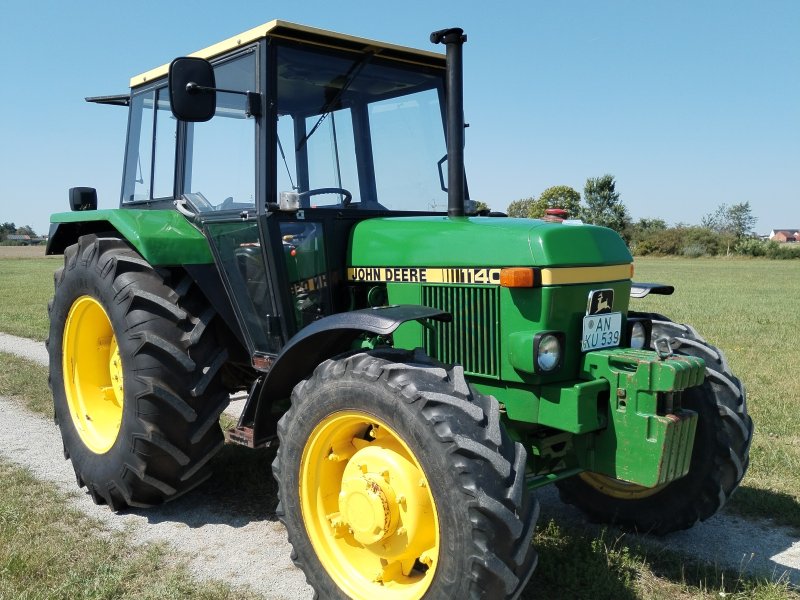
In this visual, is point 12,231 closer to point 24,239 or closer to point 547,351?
point 24,239

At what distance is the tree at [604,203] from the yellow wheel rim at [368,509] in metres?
62.6

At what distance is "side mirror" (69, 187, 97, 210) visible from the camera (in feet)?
18.2

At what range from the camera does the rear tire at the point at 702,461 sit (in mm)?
3662

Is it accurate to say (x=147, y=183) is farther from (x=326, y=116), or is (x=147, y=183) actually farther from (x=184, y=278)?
(x=326, y=116)

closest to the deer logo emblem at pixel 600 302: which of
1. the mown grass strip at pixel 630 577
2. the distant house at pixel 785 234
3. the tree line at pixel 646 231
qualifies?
the mown grass strip at pixel 630 577

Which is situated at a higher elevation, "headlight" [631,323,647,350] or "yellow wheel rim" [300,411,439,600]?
"headlight" [631,323,647,350]

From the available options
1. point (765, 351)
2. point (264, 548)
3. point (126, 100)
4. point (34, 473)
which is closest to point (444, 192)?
point (264, 548)

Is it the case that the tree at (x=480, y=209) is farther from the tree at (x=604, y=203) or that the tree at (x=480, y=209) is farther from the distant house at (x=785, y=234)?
the distant house at (x=785, y=234)

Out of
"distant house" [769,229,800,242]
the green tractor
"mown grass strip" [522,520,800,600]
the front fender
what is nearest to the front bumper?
the green tractor

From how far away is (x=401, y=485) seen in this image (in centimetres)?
297

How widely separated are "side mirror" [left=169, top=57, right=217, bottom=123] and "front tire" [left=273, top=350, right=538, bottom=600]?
4.61 ft

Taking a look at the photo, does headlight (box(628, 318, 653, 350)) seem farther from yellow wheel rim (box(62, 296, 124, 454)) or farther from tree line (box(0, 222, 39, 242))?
tree line (box(0, 222, 39, 242))

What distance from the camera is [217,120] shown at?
4.11 meters

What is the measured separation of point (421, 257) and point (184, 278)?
1499 millimetres
